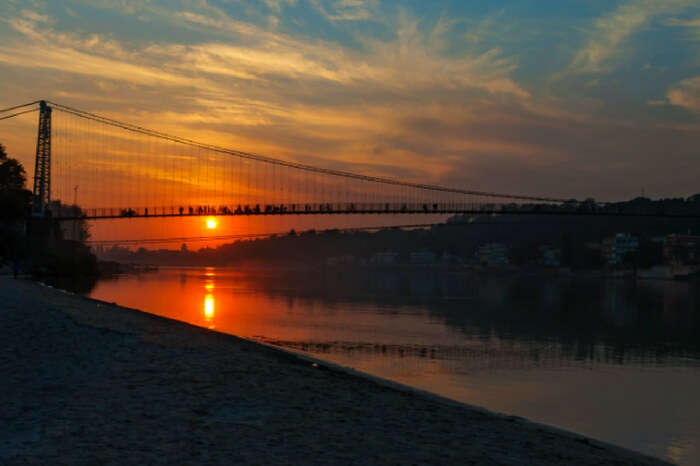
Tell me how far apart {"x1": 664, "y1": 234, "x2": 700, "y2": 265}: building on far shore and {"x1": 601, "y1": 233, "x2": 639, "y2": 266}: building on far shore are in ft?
26.8

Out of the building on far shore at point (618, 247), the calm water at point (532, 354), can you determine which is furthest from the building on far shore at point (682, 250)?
the calm water at point (532, 354)

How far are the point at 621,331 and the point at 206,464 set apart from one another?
88.6ft

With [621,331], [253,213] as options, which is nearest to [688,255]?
[253,213]

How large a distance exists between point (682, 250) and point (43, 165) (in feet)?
391

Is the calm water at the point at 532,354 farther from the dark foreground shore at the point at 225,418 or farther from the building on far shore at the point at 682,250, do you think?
the building on far shore at the point at 682,250

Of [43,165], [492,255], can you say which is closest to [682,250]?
[492,255]

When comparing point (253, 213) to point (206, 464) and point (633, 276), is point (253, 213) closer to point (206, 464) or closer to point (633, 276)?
point (206, 464)

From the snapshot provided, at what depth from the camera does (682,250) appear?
13575cm

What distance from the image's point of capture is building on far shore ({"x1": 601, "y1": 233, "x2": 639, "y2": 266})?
5763 inches

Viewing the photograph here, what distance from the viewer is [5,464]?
19.4 feet

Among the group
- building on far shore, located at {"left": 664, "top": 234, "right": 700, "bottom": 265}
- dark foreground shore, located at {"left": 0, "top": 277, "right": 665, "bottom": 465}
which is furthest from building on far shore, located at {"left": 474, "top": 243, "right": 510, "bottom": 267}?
dark foreground shore, located at {"left": 0, "top": 277, "right": 665, "bottom": 465}

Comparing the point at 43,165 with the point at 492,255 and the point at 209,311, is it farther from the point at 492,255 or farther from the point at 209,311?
the point at 492,255

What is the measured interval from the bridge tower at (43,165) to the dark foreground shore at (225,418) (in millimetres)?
51569

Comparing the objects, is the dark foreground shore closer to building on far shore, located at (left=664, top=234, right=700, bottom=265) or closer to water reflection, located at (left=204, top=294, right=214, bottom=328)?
water reflection, located at (left=204, top=294, right=214, bottom=328)
